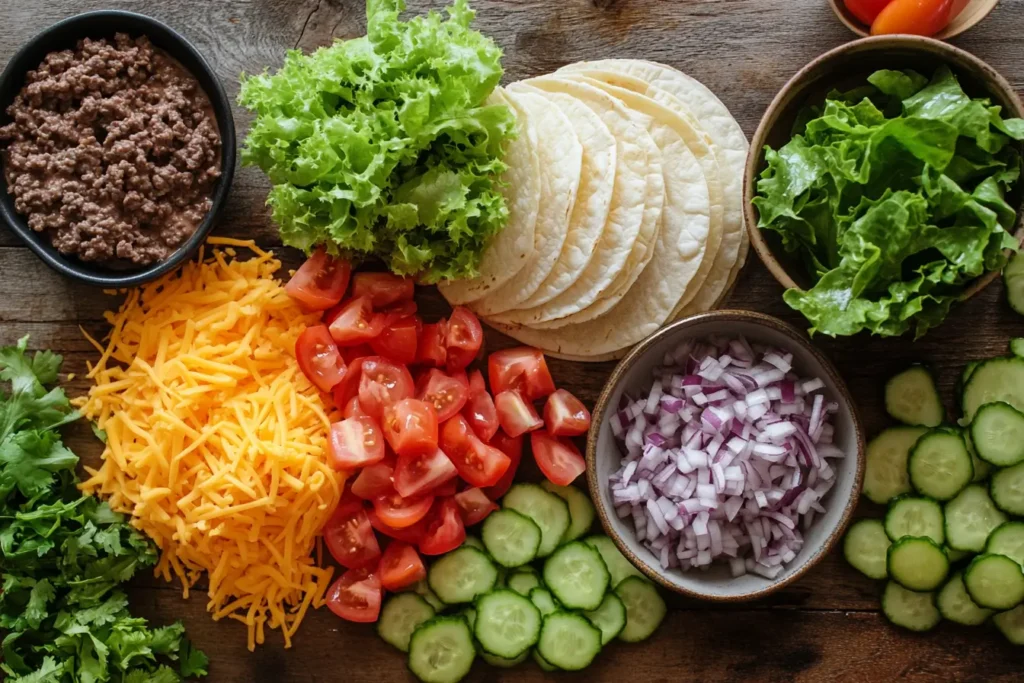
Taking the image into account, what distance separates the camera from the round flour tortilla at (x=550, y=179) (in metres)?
3.19

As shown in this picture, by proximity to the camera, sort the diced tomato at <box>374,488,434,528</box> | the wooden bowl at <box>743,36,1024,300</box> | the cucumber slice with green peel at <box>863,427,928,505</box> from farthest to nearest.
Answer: the cucumber slice with green peel at <box>863,427,928,505</box>, the diced tomato at <box>374,488,434,528</box>, the wooden bowl at <box>743,36,1024,300</box>

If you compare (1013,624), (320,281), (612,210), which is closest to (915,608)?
(1013,624)

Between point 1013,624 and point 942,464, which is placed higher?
point 942,464

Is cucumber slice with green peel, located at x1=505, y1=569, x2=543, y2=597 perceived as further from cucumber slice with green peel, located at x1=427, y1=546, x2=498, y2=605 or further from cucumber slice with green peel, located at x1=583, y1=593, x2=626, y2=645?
cucumber slice with green peel, located at x1=583, y1=593, x2=626, y2=645

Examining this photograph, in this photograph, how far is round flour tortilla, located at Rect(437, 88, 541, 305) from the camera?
3.17 m

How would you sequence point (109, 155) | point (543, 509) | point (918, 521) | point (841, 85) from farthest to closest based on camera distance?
point (543, 509)
point (918, 521)
point (841, 85)
point (109, 155)

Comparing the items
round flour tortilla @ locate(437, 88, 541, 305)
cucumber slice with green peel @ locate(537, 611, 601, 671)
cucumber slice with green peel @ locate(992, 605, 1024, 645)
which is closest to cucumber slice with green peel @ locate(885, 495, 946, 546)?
cucumber slice with green peel @ locate(992, 605, 1024, 645)

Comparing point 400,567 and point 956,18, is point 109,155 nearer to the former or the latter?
point 400,567

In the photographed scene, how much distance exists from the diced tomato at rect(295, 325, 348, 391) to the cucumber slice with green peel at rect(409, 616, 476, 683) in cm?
103

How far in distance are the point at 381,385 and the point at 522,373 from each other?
553mm

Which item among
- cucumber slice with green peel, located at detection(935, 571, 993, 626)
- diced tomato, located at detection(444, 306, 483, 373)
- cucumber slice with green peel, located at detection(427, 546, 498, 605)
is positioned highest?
diced tomato, located at detection(444, 306, 483, 373)

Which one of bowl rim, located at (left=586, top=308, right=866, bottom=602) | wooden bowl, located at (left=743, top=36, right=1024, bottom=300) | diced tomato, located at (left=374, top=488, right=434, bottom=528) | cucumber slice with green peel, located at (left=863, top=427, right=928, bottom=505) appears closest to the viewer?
wooden bowl, located at (left=743, top=36, right=1024, bottom=300)

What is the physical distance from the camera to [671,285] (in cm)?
334

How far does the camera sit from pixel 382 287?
11.4 ft
